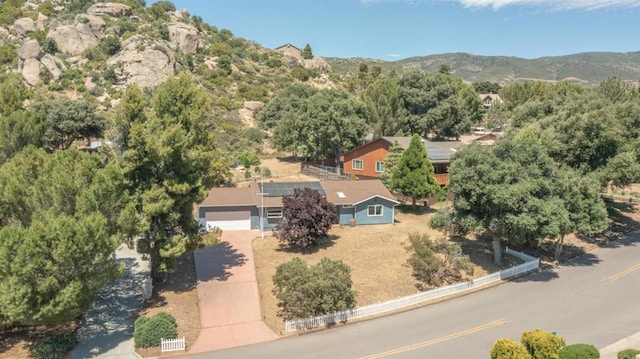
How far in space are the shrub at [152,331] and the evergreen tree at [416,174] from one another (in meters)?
25.8

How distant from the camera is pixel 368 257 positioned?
29297 mm

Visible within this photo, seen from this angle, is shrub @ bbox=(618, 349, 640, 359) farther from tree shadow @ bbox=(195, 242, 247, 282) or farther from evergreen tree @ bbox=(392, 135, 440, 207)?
evergreen tree @ bbox=(392, 135, 440, 207)

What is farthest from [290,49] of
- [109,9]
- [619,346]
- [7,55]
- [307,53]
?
[619,346]

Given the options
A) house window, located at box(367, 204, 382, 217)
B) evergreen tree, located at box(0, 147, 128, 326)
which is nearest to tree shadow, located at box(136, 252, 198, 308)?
evergreen tree, located at box(0, 147, 128, 326)

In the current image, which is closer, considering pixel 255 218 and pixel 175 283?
pixel 175 283

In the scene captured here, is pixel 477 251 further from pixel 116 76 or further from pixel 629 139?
pixel 116 76

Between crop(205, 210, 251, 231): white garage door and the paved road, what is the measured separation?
17.1 m

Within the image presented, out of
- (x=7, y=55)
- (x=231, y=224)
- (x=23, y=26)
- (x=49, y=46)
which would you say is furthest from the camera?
(x=23, y=26)

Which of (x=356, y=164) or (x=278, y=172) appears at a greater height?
(x=356, y=164)

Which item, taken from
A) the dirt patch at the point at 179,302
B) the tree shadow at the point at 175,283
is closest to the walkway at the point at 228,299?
the dirt patch at the point at 179,302

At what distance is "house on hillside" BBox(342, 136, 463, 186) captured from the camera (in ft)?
150

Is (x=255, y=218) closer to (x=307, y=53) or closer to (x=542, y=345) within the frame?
(x=542, y=345)

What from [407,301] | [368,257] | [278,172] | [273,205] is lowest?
[407,301]

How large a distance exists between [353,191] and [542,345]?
2350cm
